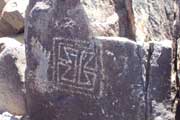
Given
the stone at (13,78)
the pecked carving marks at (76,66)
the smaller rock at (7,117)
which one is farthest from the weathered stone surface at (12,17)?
the pecked carving marks at (76,66)

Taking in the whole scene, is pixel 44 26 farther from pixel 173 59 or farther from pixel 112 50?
pixel 173 59

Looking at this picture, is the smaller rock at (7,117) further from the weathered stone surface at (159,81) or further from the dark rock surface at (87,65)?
the weathered stone surface at (159,81)

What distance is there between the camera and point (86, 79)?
305 centimetres

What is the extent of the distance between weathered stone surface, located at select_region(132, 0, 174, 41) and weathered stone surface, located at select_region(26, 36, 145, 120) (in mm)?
183

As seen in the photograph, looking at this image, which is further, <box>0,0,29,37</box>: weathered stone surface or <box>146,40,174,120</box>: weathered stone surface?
<box>0,0,29,37</box>: weathered stone surface

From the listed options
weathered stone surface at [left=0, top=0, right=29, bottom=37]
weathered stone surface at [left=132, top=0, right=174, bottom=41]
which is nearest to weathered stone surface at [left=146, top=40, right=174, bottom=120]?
weathered stone surface at [left=132, top=0, right=174, bottom=41]

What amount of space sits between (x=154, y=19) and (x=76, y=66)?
497 millimetres

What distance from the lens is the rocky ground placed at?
292 centimetres

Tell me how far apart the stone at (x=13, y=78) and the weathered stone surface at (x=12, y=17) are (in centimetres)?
99

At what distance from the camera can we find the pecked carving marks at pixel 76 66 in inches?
118

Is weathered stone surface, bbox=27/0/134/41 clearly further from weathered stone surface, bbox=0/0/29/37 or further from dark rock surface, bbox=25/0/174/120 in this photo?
weathered stone surface, bbox=0/0/29/37

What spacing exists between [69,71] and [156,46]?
1.66ft

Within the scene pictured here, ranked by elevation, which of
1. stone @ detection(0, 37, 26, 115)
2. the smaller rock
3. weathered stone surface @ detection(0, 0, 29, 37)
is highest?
weathered stone surface @ detection(0, 0, 29, 37)

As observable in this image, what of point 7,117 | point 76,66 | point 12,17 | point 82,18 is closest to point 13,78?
point 7,117
